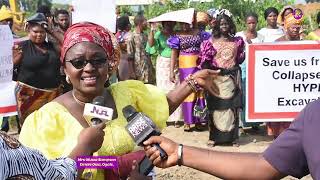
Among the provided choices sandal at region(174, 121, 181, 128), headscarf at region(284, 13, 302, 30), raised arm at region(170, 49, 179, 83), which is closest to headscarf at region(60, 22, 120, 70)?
headscarf at region(284, 13, 302, 30)

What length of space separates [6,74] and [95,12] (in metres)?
2.25

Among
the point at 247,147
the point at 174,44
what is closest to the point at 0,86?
the point at 174,44

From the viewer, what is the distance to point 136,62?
10203 millimetres

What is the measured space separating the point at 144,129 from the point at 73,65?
62cm

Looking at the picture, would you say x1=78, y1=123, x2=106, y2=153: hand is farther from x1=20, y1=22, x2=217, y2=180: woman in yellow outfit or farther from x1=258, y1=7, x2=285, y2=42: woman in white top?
x1=258, y1=7, x2=285, y2=42: woman in white top

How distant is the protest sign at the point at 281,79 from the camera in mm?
6297

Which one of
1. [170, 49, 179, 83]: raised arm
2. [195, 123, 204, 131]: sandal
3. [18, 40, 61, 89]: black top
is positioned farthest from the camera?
[195, 123, 204, 131]: sandal

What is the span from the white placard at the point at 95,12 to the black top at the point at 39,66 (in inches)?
94.3

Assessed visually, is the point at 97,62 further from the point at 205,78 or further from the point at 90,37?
the point at 205,78

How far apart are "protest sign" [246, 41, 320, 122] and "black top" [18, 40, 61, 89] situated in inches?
92.9

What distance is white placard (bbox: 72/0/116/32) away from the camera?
144 inches

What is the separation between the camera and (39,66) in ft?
20.1

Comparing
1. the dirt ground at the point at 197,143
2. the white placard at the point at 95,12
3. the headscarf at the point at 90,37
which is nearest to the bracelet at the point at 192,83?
the headscarf at the point at 90,37

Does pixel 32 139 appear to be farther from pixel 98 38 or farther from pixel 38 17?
pixel 38 17
